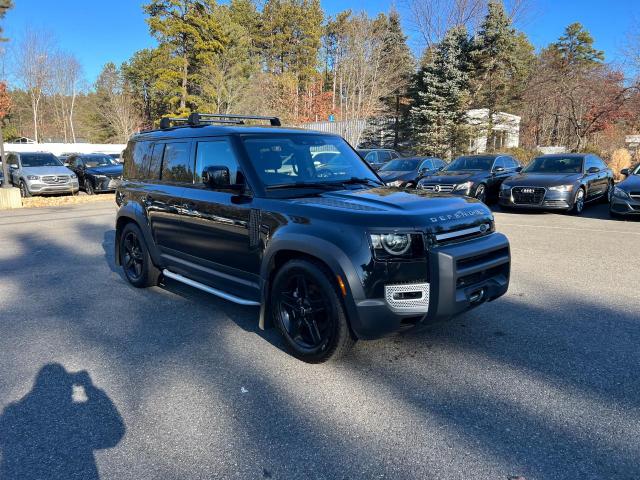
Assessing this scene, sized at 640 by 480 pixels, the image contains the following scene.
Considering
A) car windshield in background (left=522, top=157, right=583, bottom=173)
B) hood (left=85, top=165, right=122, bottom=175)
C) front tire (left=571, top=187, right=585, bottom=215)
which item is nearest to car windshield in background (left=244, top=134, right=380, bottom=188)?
front tire (left=571, top=187, right=585, bottom=215)

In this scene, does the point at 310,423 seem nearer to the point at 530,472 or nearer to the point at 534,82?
the point at 530,472

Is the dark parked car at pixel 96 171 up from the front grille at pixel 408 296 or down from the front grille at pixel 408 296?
up

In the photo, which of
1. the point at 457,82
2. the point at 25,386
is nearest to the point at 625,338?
the point at 25,386

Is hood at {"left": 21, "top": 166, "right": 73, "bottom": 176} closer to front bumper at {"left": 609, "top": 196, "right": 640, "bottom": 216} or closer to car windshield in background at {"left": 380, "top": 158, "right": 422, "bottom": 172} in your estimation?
car windshield in background at {"left": 380, "top": 158, "right": 422, "bottom": 172}

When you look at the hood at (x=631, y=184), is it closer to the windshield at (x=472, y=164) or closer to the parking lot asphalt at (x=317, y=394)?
the windshield at (x=472, y=164)

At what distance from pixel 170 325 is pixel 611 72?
1365 inches

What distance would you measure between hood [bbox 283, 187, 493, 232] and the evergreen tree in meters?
37.6

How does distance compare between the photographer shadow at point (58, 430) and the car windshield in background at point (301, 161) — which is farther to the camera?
the car windshield in background at point (301, 161)

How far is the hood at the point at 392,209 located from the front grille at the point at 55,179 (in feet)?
53.8

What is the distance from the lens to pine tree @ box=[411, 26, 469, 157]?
3058 centimetres

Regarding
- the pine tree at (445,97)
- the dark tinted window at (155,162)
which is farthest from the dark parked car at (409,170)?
the pine tree at (445,97)

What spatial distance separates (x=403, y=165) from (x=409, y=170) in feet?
1.75

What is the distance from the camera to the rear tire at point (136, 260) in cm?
566

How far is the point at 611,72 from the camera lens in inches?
1179
